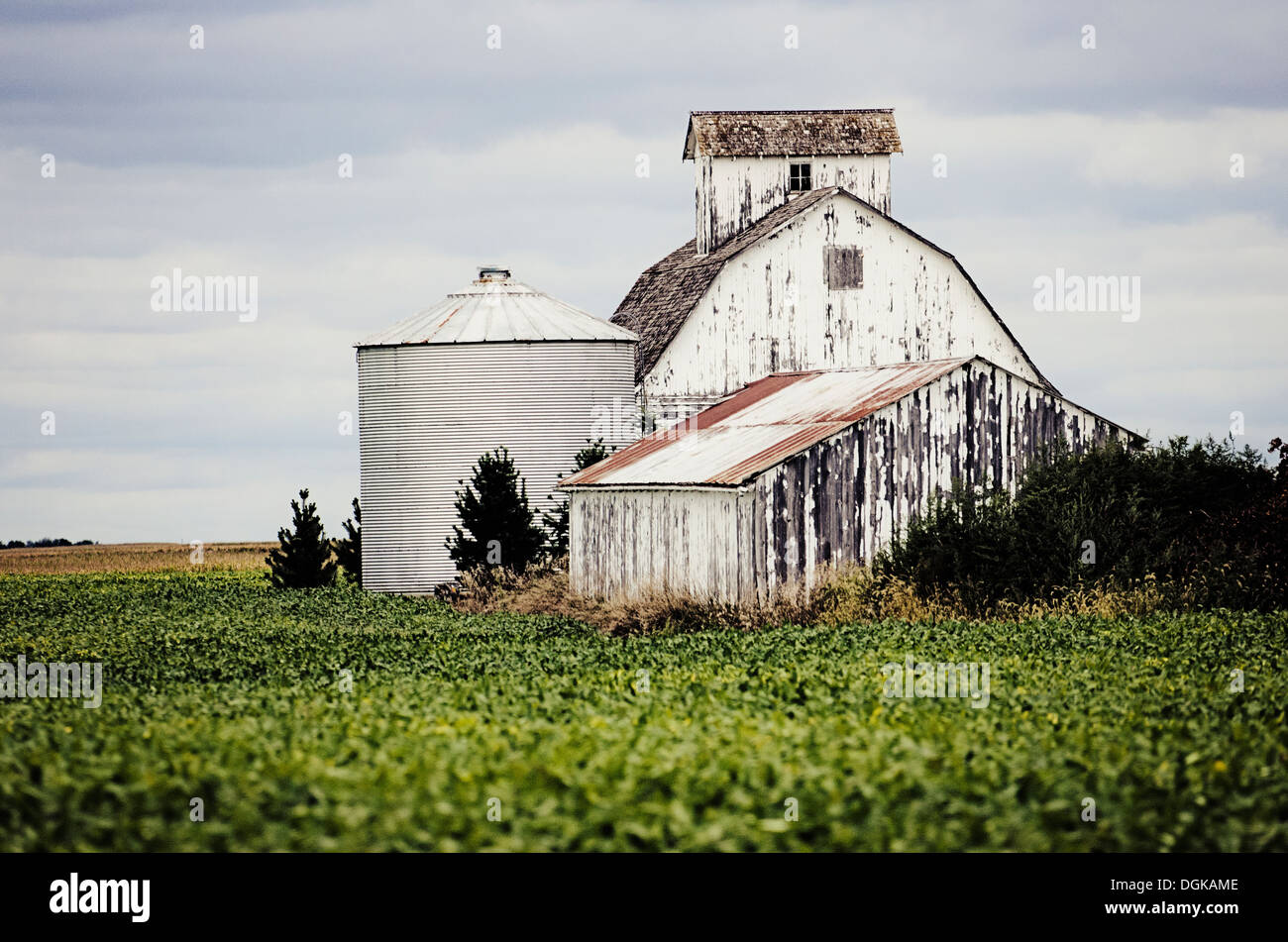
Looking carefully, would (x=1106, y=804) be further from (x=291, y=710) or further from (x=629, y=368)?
(x=629, y=368)

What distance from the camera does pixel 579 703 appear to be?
13.4 m

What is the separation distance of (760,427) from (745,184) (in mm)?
15104

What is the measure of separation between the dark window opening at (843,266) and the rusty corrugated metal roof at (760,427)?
4.82 metres

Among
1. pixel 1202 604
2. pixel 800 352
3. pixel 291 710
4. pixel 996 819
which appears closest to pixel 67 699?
pixel 291 710

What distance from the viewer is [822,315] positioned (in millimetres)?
40281

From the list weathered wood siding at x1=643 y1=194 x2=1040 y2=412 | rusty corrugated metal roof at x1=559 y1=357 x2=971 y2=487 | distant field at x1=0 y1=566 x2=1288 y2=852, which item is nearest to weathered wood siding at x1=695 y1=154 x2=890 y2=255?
weathered wood siding at x1=643 y1=194 x2=1040 y2=412

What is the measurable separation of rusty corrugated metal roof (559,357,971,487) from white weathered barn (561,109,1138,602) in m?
0.07

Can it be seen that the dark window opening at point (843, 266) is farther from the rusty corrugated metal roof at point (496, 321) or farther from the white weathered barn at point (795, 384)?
the rusty corrugated metal roof at point (496, 321)

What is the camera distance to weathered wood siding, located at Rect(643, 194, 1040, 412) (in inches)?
1548

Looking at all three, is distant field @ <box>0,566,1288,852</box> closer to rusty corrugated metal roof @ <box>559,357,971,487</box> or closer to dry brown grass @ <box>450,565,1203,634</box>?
dry brown grass @ <box>450,565,1203,634</box>

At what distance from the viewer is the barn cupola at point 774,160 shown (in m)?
44.1

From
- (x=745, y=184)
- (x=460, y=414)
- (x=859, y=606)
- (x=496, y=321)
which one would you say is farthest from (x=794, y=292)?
(x=859, y=606)

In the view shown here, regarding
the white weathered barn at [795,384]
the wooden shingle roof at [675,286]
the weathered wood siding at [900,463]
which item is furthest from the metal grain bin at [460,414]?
the weathered wood siding at [900,463]
